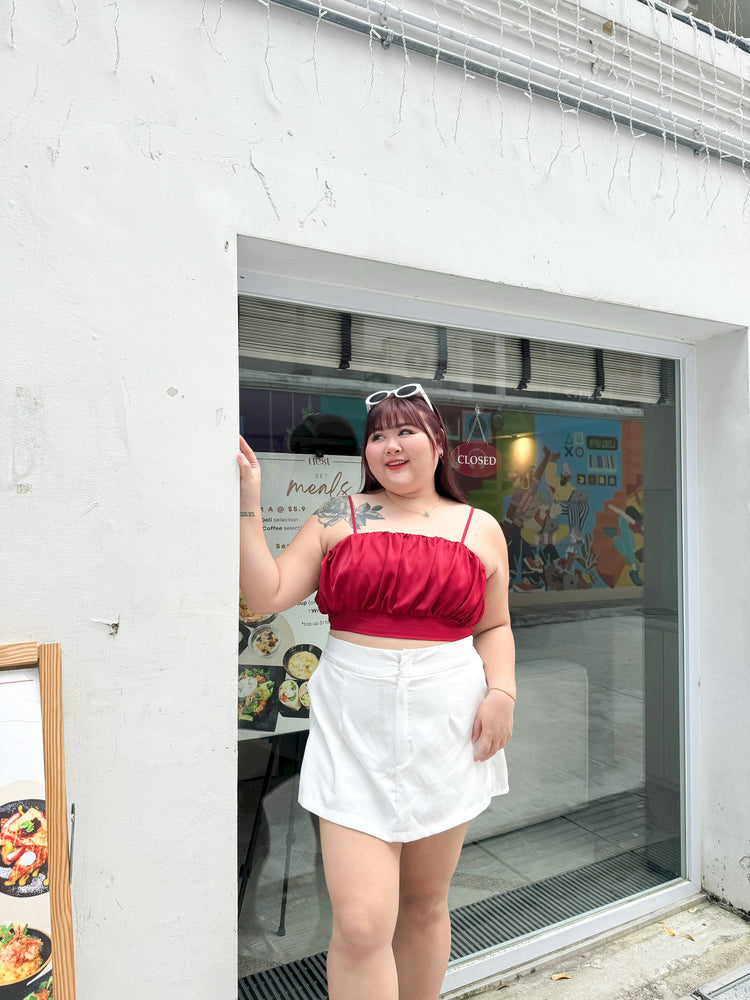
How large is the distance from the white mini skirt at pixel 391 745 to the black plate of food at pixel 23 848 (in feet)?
2.13

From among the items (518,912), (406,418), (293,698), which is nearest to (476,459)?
(406,418)

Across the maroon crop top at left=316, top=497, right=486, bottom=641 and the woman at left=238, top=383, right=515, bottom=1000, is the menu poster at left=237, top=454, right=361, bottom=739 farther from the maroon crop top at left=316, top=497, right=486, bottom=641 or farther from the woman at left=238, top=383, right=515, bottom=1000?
the maroon crop top at left=316, top=497, right=486, bottom=641

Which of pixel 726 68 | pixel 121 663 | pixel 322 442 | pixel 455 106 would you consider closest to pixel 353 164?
pixel 455 106

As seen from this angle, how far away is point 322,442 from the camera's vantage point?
8.56 ft

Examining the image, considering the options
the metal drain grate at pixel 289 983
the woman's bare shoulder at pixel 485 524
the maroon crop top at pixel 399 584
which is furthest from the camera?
the metal drain grate at pixel 289 983

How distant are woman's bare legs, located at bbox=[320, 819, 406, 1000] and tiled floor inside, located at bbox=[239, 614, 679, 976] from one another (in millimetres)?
812

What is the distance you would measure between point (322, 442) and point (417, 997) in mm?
1791

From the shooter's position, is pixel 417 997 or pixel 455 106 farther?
pixel 455 106

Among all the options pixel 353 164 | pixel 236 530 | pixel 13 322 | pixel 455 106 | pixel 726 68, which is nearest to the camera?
pixel 13 322

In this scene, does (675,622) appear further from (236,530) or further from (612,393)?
(236,530)

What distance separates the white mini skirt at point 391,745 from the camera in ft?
5.99

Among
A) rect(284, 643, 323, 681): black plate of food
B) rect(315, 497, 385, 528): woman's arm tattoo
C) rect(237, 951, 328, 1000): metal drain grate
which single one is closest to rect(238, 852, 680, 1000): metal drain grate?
rect(237, 951, 328, 1000): metal drain grate

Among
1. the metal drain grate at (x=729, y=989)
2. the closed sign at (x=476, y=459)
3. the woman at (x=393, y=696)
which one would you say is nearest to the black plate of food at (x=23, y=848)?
the woman at (x=393, y=696)

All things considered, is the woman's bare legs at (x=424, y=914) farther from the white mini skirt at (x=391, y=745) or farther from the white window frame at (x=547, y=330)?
the white window frame at (x=547, y=330)
